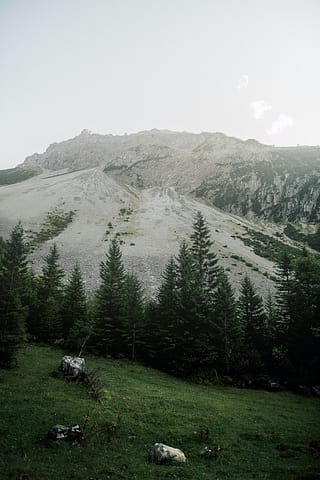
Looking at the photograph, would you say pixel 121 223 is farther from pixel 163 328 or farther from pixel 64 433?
pixel 64 433

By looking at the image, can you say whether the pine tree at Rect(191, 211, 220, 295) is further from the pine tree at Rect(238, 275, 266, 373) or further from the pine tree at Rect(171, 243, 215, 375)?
the pine tree at Rect(171, 243, 215, 375)

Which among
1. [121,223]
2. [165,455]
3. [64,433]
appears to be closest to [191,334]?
[165,455]

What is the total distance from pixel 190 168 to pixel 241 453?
188322mm

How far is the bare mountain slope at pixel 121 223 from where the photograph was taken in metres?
82.8

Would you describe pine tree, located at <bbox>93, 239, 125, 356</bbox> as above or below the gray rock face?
below

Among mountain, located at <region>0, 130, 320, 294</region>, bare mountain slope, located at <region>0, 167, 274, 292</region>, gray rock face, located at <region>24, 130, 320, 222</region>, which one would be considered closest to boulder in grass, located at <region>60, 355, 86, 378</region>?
mountain, located at <region>0, 130, 320, 294</region>

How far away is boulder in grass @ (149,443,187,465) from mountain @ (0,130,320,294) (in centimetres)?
4991

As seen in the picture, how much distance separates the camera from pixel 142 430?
20.5 meters

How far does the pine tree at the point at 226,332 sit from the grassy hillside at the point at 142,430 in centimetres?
922

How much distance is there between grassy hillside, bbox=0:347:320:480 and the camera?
1559cm

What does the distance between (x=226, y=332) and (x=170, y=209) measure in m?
96.8

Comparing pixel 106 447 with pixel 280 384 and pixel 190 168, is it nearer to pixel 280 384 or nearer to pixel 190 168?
pixel 280 384

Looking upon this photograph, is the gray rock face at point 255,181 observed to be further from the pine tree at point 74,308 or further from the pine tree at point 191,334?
the pine tree at point 74,308

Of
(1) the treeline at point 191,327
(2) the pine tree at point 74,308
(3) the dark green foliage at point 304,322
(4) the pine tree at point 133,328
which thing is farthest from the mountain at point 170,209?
(3) the dark green foliage at point 304,322
